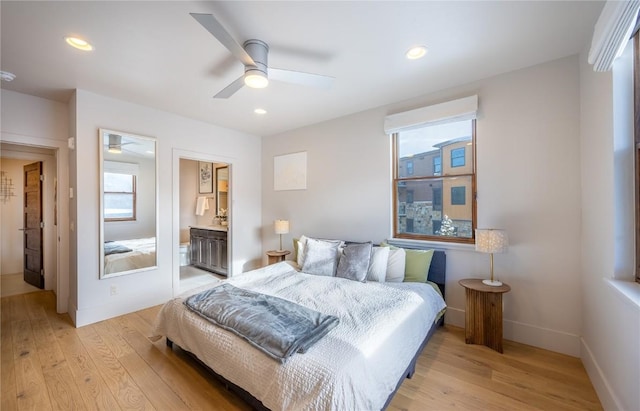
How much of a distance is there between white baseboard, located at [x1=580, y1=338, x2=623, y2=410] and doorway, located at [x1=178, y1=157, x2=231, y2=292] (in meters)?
4.41

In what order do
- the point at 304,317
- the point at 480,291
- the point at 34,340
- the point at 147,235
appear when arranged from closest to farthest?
the point at 304,317, the point at 480,291, the point at 34,340, the point at 147,235

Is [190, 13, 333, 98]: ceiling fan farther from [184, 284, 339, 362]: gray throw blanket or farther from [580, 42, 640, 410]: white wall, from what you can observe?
[580, 42, 640, 410]: white wall

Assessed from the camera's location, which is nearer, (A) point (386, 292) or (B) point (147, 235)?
(A) point (386, 292)

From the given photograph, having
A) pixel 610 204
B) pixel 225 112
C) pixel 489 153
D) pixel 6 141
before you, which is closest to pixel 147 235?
pixel 6 141

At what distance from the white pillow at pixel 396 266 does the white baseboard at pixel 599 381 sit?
1.51 meters

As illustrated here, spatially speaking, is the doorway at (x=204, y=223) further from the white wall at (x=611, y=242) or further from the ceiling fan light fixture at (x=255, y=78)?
the white wall at (x=611, y=242)

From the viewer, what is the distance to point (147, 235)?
3490 mm

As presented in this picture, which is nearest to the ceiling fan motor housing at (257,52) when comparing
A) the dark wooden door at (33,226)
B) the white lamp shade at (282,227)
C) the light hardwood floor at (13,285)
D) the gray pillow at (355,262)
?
the gray pillow at (355,262)

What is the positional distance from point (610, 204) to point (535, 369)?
55.6 inches

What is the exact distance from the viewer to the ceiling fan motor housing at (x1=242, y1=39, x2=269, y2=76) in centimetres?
200

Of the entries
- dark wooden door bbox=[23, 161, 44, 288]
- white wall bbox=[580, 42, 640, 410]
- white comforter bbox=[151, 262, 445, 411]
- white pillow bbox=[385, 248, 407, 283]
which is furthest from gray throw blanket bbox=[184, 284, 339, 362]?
dark wooden door bbox=[23, 161, 44, 288]

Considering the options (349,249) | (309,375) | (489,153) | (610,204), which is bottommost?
(309,375)

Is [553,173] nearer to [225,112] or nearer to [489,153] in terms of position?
[489,153]

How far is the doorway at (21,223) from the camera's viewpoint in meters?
3.73
